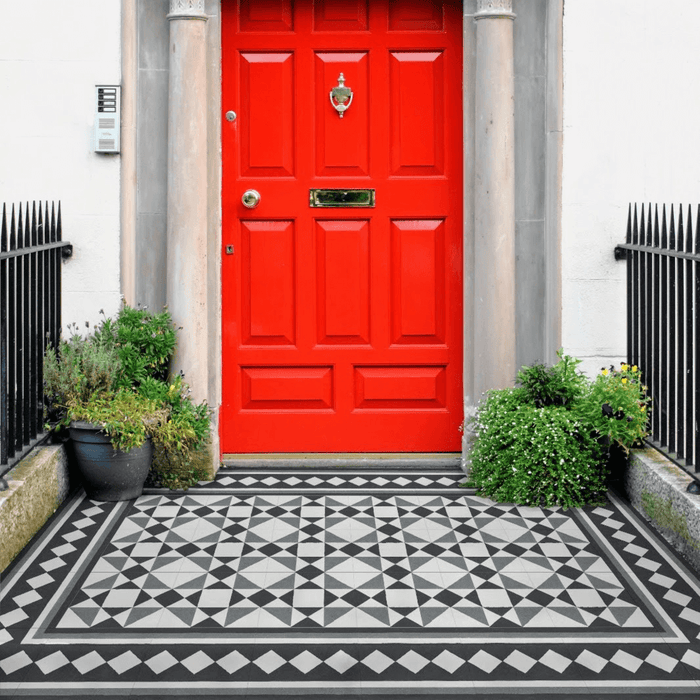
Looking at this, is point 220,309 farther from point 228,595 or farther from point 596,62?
point 596,62

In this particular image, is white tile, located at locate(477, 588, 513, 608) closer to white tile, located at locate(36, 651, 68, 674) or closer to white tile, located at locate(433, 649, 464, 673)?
white tile, located at locate(433, 649, 464, 673)

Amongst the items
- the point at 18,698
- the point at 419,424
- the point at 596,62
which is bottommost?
the point at 18,698

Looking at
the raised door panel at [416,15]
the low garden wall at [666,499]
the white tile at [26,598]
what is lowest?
the white tile at [26,598]

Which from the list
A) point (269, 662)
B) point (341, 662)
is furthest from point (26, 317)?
point (341, 662)

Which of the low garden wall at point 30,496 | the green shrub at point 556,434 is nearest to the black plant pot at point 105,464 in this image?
the low garden wall at point 30,496

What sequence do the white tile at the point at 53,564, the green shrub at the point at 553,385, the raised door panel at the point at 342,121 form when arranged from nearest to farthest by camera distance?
the white tile at the point at 53,564 < the green shrub at the point at 553,385 < the raised door panel at the point at 342,121

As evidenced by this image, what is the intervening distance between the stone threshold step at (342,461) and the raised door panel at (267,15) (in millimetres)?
2287

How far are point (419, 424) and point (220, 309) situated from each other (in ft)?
4.10

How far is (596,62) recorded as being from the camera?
4957mm

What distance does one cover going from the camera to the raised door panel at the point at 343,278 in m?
5.25

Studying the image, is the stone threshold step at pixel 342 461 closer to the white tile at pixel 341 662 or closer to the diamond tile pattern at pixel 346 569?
the diamond tile pattern at pixel 346 569

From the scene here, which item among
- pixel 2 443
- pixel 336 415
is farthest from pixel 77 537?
pixel 336 415

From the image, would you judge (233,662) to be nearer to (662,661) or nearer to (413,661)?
(413,661)

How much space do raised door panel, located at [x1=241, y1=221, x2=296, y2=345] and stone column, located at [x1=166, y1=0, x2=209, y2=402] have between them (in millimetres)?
278
